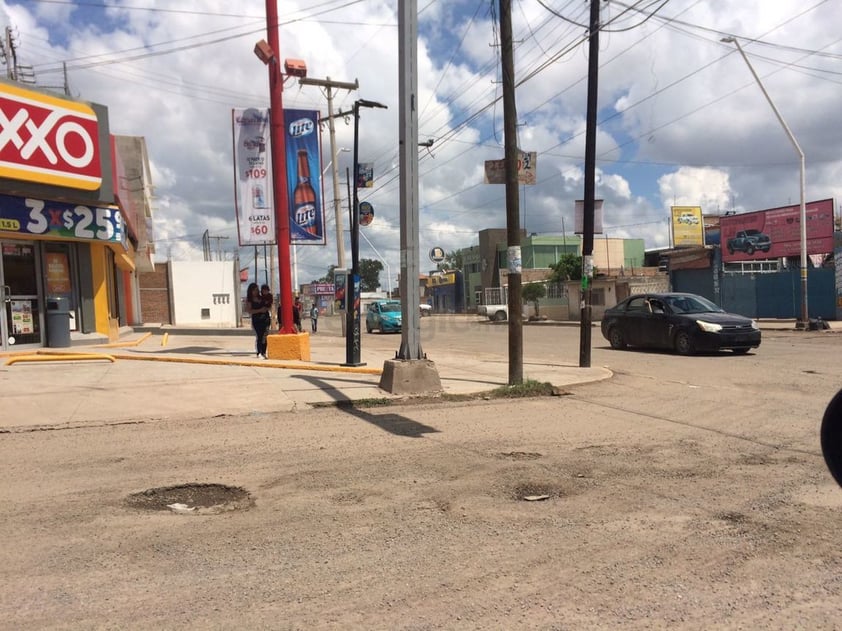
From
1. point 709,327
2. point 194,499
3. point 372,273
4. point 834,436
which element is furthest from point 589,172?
point 372,273

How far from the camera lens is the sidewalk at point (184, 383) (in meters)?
8.34

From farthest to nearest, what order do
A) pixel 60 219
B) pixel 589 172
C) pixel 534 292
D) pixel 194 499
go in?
pixel 534 292, pixel 60 219, pixel 589 172, pixel 194 499

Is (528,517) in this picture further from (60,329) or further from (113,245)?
(113,245)

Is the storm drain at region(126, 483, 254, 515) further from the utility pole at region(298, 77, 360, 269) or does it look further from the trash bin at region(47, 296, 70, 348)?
the utility pole at region(298, 77, 360, 269)

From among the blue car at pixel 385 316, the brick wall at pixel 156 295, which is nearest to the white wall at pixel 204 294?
the brick wall at pixel 156 295

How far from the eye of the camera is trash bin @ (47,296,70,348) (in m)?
13.8

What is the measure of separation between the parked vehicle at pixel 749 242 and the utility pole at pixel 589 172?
22674mm

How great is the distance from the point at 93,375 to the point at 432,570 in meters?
9.09

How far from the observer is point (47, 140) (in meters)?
13.0

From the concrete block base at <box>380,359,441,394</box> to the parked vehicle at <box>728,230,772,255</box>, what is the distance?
27253 millimetres

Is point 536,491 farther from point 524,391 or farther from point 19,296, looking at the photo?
point 19,296

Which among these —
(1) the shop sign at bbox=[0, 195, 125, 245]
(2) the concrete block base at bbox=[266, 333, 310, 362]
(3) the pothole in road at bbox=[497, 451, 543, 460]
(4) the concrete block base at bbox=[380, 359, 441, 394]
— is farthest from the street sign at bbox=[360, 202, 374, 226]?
(3) the pothole in road at bbox=[497, 451, 543, 460]

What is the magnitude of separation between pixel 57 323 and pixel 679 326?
1393cm

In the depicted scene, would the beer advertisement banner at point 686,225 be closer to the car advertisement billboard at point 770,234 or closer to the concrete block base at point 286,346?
the car advertisement billboard at point 770,234
